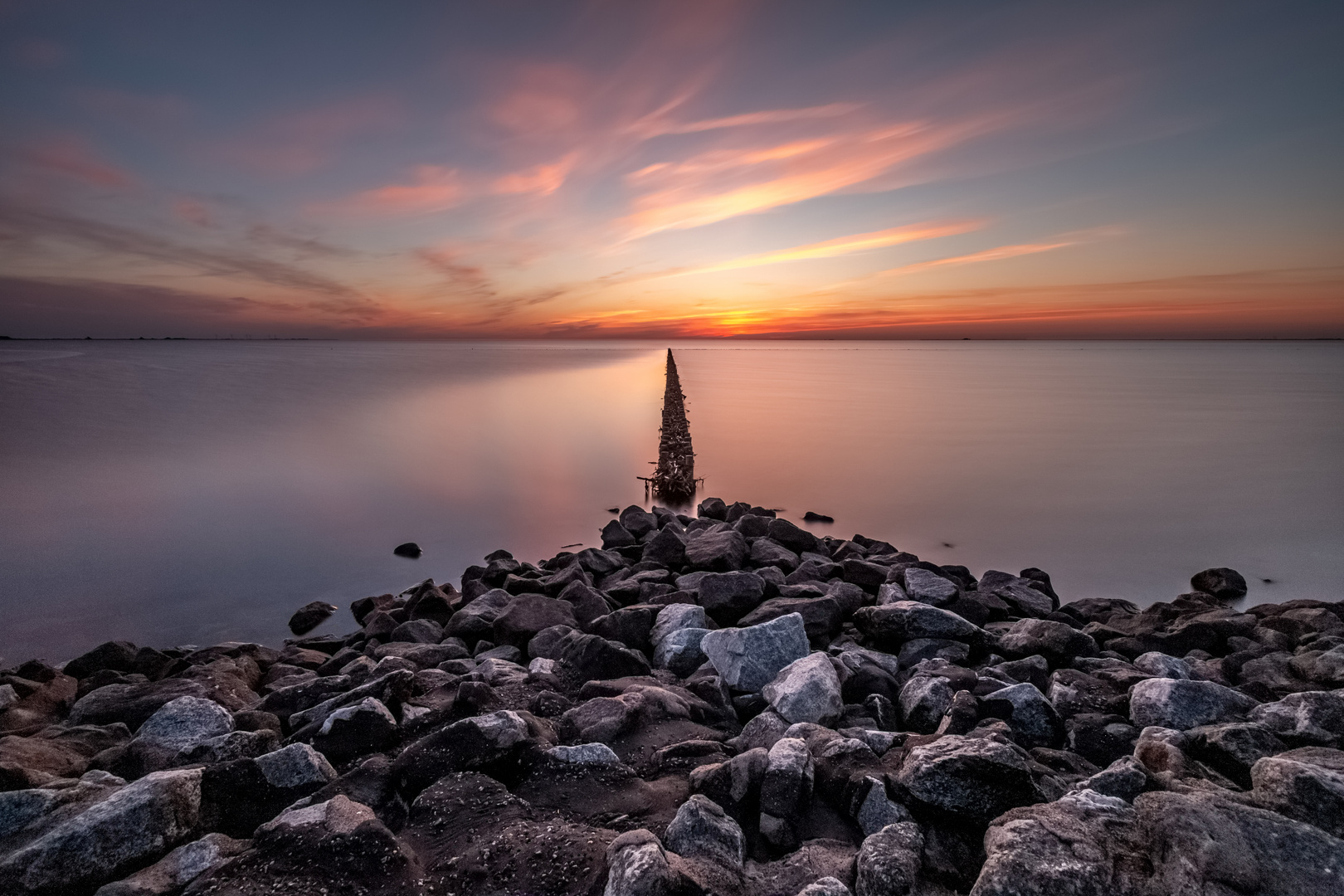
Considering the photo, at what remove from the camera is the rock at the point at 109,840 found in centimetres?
275

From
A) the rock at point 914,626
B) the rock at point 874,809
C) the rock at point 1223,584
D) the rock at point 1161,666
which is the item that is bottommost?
the rock at point 1223,584

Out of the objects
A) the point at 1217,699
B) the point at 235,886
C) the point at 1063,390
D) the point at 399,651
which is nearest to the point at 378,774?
the point at 235,886

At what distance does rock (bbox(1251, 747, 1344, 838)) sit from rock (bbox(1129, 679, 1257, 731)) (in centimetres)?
98

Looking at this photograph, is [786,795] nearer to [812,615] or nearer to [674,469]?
[812,615]

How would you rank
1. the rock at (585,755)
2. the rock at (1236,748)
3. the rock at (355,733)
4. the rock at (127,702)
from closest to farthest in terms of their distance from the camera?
the rock at (1236,748) → the rock at (585,755) → the rock at (355,733) → the rock at (127,702)

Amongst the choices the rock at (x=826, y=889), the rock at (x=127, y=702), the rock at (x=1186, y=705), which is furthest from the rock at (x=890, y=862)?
the rock at (x=127, y=702)

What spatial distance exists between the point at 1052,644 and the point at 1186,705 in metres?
1.53

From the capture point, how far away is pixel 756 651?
510 centimetres

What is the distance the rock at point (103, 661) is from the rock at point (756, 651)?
5.87 m

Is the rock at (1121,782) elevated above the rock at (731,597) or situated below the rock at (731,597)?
above

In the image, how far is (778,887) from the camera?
2.75 metres

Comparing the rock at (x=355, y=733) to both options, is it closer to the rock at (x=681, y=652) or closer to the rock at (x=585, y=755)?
the rock at (x=585, y=755)

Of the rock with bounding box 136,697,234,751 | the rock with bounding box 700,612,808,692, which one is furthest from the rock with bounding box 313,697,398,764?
the rock with bounding box 700,612,808,692

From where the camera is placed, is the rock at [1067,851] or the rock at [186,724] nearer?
the rock at [1067,851]
